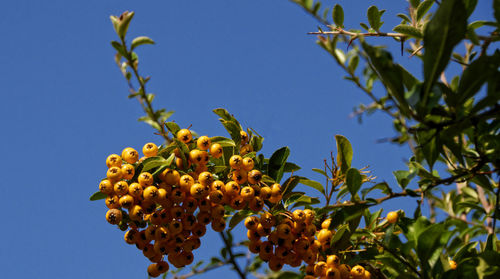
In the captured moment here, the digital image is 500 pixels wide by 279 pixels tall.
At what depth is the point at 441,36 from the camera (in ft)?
4.80

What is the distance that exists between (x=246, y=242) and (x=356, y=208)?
99 centimetres

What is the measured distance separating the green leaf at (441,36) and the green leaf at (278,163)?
A: 1.27 meters

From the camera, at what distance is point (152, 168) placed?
2.55 meters

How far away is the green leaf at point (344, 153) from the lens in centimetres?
267

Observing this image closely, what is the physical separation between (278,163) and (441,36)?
4.80 ft

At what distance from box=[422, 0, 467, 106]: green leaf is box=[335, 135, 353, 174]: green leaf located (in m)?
1.12

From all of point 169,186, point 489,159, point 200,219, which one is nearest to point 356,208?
point 489,159

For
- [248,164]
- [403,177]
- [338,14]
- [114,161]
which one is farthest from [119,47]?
[403,177]

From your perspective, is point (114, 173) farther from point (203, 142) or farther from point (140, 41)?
point (140, 41)

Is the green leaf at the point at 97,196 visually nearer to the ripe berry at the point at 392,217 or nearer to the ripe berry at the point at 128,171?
the ripe berry at the point at 128,171

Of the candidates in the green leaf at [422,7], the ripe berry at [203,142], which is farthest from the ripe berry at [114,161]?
the green leaf at [422,7]

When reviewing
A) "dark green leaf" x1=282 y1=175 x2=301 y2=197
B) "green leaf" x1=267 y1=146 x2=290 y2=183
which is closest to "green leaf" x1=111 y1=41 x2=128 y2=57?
"green leaf" x1=267 y1=146 x2=290 y2=183

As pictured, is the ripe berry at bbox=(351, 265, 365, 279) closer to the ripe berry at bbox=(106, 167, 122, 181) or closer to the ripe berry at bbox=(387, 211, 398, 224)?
the ripe berry at bbox=(387, 211, 398, 224)

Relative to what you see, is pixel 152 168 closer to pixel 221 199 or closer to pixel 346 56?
pixel 221 199
